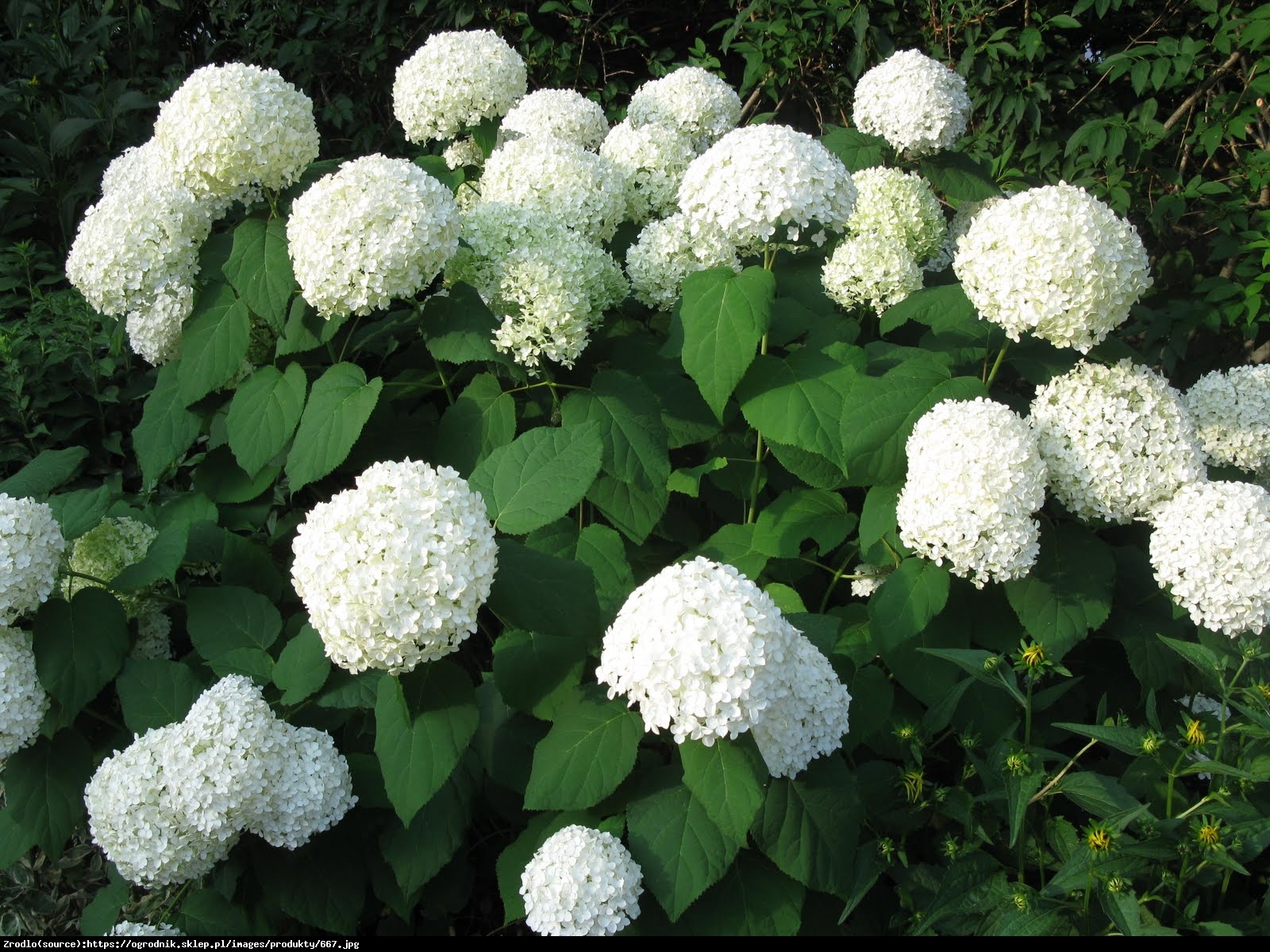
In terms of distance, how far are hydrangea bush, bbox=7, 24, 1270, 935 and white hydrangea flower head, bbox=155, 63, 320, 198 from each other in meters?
0.01

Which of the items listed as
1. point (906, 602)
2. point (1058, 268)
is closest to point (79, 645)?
point (906, 602)

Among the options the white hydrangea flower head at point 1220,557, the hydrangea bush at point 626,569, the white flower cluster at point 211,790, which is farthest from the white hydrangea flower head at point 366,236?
the white hydrangea flower head at point 1220,557

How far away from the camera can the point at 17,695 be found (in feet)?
7.86

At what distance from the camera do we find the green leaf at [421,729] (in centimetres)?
201

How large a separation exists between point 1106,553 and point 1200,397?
0.89 metres

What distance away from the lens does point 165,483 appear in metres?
3.84

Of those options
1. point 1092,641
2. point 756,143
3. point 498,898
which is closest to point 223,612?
point 498,898

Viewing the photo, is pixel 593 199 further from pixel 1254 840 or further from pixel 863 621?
pixel 1254 840

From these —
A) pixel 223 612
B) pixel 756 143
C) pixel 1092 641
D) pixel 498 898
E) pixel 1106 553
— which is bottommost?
pixel 498 898

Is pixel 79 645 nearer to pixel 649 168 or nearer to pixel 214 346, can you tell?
pixel 214 346

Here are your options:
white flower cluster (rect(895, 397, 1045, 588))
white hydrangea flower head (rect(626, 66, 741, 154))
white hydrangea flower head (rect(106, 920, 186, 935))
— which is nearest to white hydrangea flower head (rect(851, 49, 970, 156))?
white hydrangea flower head (rect(626, 66, 741, 154))

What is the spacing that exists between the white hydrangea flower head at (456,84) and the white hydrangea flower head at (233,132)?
0.64 meters

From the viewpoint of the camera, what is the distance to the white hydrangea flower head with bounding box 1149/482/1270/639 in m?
2.33

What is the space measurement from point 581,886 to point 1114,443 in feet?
5.23
